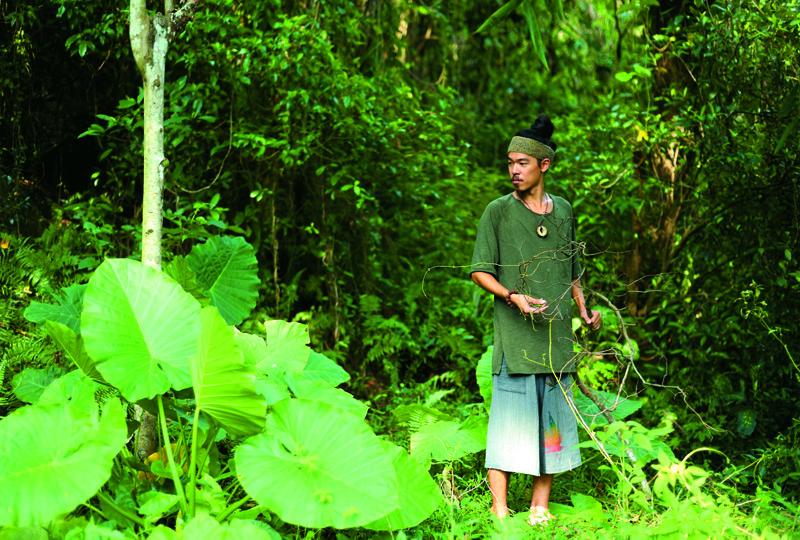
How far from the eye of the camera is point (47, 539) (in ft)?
8.36

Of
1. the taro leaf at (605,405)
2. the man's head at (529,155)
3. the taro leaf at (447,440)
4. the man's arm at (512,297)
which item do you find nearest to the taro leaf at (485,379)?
the taro leaf at (447,440)

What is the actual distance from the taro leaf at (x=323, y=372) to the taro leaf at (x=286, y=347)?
83 mm

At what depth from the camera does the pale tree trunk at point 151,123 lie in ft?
10.7

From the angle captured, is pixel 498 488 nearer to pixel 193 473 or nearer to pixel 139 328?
pixel 193 473

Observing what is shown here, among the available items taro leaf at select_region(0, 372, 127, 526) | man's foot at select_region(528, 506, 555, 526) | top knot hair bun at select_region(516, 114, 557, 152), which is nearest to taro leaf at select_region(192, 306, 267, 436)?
taro leaf at select_region(0, 372, 127, 526)

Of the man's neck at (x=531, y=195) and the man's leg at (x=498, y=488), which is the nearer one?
the man's leg at (x=498, y=488)

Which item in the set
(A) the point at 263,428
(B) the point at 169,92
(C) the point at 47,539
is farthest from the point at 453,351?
(C) the point at 47,539

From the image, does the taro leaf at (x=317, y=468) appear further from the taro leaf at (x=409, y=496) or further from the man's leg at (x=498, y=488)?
the man's leg at (x=498, y=488)

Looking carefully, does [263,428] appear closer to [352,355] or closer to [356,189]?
[356,189]

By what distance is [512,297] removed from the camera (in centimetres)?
326

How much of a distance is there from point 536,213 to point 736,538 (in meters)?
1.48

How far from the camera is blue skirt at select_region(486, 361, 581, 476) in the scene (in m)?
3.39

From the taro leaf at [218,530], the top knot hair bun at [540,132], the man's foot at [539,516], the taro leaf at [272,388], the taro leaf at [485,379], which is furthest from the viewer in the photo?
the taro leaf at [485,379]

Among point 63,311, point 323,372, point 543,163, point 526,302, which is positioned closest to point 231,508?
point 323,372
